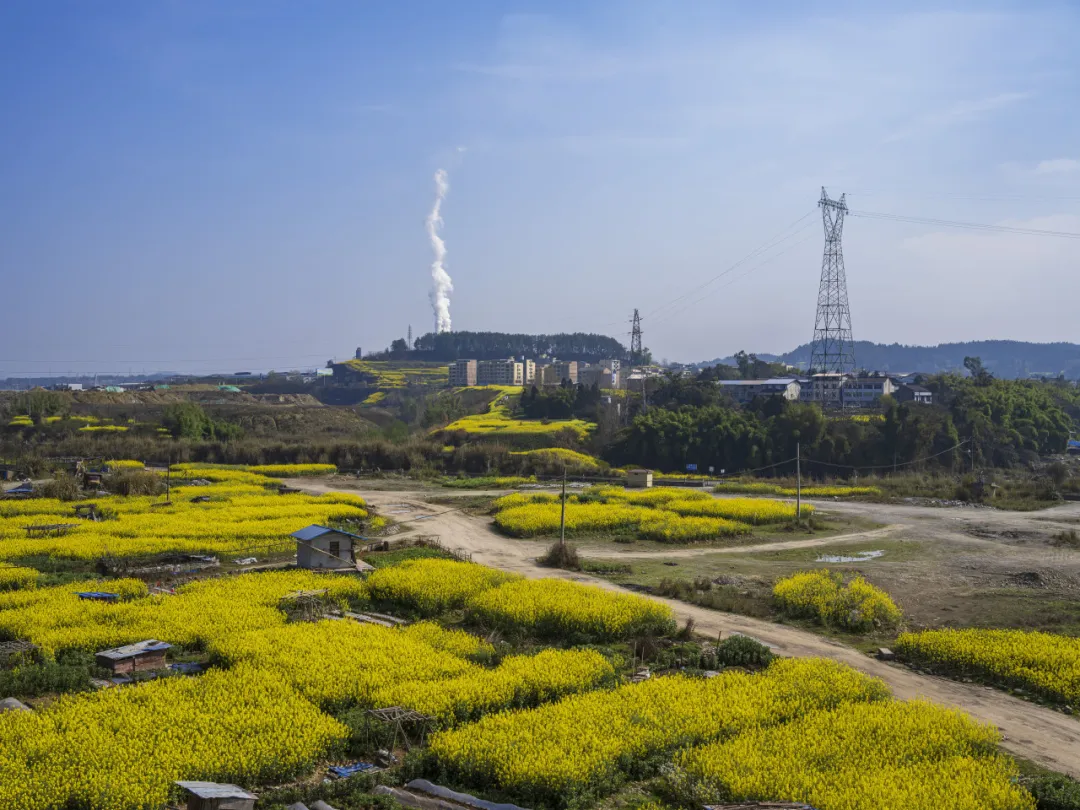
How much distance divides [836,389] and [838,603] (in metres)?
71.0

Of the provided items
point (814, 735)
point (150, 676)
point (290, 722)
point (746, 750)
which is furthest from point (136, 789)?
point (814, 735)

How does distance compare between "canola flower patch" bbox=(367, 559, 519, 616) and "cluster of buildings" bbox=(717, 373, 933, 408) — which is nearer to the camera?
"canola flower patch" bbox=(367, 559, 519, 616)

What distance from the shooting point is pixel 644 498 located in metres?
45.9

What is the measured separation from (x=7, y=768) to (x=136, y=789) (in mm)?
1973

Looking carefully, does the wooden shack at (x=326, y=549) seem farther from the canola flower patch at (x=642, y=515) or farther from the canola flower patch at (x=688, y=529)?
the canola flower patch at (x=688, y=529)

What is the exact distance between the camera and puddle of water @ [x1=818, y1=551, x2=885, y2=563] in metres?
31.2

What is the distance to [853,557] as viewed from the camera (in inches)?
1264

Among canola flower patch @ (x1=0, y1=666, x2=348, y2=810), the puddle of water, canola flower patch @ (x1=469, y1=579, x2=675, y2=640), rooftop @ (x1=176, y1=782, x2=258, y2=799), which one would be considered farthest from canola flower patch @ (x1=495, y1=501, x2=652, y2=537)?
rooftop @ (x1=176, y1=782, x2=258, y2=799)

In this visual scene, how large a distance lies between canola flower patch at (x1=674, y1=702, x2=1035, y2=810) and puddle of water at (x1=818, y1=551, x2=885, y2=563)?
54.2 ft

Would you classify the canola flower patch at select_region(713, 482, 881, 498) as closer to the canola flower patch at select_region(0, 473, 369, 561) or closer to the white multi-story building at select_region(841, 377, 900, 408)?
the canola flower patch at select_region(0, 473, 369, 561)

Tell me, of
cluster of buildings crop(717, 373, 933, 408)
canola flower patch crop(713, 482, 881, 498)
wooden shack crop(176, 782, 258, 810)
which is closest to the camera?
wooden shack crop(176, 782, 258, 810)

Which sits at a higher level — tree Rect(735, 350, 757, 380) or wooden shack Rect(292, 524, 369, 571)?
tree Rect(735, 350, 757, 380)

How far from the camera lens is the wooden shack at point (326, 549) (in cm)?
2873

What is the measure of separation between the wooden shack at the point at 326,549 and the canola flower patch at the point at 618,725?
48.7ft
